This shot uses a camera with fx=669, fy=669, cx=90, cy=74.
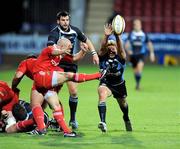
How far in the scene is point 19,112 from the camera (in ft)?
37.7

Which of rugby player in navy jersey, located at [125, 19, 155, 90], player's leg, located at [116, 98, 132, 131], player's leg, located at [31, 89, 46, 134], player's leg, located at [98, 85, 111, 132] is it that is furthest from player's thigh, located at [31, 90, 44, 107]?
rugby player in navy jersey, located at [125, 19, 155, 90]

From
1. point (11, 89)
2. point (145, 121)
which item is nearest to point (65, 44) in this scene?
point (11, 89)

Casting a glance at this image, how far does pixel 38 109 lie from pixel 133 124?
239 cm

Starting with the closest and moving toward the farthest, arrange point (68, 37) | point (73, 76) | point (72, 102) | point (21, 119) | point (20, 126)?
point (73, 76) < point (20, 126) < point (21, 119) < point (68, 37) < point (72, 102)

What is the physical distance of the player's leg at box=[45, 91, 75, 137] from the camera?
425 inches

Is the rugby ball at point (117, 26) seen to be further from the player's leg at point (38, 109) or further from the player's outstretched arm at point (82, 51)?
the player's leg at point (38, 109)

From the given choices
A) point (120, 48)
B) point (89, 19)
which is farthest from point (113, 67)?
point (89, 19)

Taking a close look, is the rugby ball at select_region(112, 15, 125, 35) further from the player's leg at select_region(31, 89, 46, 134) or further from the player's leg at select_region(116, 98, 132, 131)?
the player's leg at select_region(31, 89, 46, 134)

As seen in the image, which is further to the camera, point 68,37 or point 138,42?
point 138,42

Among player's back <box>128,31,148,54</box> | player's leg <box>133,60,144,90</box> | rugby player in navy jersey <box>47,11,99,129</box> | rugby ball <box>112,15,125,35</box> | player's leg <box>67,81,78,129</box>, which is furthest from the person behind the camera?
player's back <box>128,31,148,54</box>

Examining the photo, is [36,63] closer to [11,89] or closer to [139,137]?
[11,89]

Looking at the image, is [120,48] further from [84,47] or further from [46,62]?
[46,62]

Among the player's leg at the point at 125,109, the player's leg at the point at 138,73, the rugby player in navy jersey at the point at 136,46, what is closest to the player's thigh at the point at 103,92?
the player's leg at the point at 125,109

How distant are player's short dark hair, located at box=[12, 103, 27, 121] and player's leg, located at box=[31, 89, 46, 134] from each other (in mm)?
501
